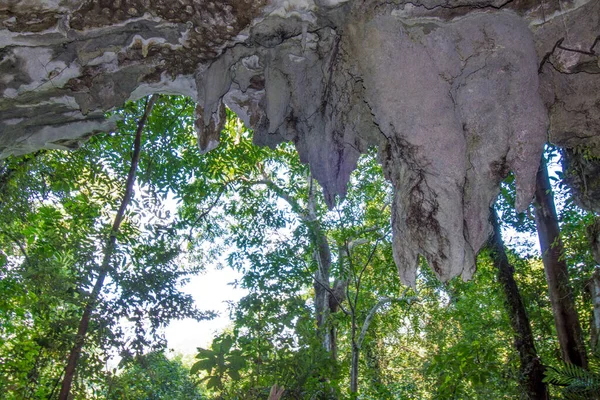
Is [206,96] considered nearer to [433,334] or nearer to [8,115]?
[8,115]

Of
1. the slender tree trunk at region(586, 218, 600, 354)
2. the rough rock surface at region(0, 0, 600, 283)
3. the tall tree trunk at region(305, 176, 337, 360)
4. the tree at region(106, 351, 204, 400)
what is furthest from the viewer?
the tall tree trunk at region(305, 176, 337, 360)

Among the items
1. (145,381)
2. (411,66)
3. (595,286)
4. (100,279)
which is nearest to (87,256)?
(100,279)

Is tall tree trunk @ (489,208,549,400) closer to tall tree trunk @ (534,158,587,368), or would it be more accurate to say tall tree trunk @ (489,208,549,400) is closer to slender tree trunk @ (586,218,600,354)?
tall tree trunk @ (534,158,587,368)

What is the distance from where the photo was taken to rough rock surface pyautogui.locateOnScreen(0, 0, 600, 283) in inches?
147

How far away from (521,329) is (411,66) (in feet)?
17.9

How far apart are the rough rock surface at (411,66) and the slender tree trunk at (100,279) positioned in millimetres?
2829

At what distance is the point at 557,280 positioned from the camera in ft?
23.3

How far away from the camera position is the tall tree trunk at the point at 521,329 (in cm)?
666

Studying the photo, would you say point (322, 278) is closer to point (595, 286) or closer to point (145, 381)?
point (145, 381)

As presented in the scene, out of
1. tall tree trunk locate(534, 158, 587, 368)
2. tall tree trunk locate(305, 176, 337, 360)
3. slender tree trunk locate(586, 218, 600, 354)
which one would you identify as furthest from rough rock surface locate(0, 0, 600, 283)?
tall tree trunk locate(305, 176, 337, 360)

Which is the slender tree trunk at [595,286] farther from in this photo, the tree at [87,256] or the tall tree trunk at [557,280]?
the tree at [87,256]

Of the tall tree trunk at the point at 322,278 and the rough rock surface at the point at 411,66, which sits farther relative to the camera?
the tall tree trunk at the point at 322,278

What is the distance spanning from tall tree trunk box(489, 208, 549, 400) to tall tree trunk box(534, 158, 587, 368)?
0.45 m

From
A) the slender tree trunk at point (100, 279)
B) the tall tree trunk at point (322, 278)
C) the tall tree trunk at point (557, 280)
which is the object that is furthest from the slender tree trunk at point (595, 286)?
the slender tree trunk at point (100, 279)
